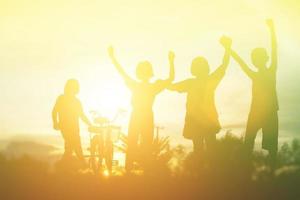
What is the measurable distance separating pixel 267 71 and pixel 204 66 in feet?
4.04

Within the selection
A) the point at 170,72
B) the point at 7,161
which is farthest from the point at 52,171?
the point at 170,72

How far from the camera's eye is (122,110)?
14734mm

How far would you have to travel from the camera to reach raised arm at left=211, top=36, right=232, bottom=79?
1055 cm

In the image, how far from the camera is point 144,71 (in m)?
10.8

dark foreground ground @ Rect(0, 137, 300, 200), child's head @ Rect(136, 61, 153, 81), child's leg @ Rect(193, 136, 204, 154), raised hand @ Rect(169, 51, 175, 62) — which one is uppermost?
raised hand @ Rect(169, 51, 175, 62)

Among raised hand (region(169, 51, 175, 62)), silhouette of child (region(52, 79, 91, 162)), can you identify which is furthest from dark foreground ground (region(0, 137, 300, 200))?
raised hand (region(169, 51, 175, 62))

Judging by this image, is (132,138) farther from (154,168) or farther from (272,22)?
(272,22)

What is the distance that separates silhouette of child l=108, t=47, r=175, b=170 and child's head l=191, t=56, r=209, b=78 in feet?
1.58

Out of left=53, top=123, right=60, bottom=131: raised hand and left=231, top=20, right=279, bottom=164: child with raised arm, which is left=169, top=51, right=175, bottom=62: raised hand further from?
left=53, top=123, right=60, bottom=131: raised hand

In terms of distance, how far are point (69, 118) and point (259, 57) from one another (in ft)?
13.8

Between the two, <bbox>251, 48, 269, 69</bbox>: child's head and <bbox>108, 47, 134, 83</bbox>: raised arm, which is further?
<bbox>108, 47, 134, 83</bbox>: raised arm

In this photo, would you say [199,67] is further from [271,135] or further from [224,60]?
[271,135]

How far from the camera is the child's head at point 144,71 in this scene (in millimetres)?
10820

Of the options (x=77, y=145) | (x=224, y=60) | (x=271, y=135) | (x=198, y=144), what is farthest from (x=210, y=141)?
(x=77, y=145)
